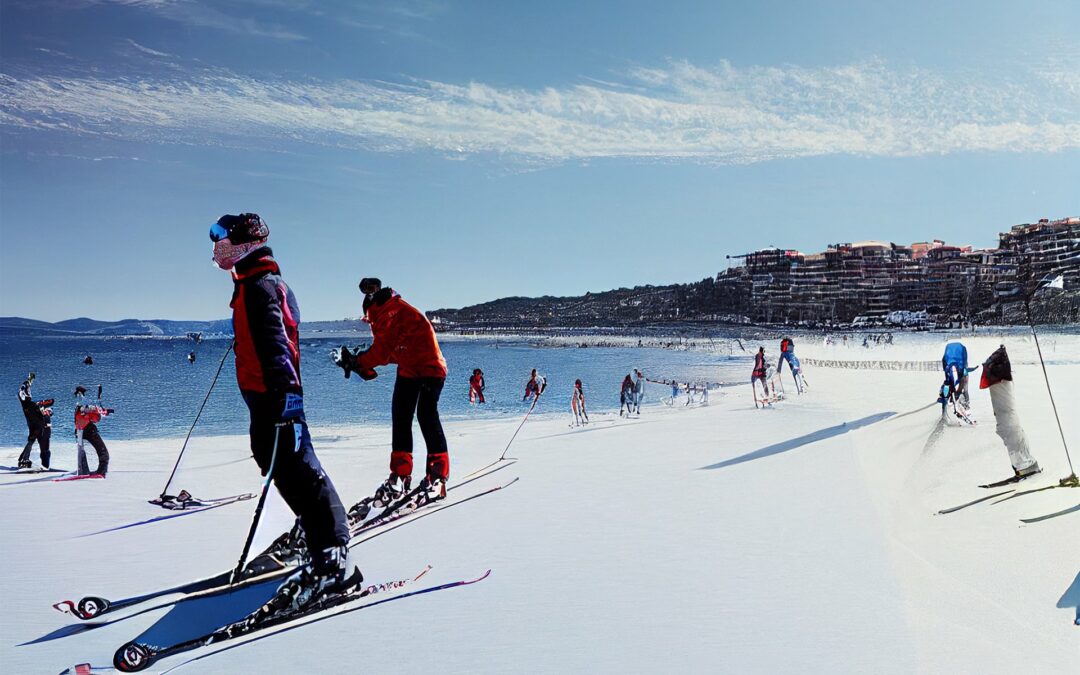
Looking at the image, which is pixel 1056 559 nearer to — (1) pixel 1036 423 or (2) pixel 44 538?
(1) pixel 1036 423

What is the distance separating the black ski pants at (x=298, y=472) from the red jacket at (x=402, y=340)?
100 centimetres

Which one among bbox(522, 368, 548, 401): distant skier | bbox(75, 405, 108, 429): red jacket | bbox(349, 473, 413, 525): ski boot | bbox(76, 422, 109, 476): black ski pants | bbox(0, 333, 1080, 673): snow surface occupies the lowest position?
bbox(0, 333, 1080, 673): snow surface

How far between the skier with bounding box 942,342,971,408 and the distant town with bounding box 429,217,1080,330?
0.33 m

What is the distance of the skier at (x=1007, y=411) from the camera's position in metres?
4.20

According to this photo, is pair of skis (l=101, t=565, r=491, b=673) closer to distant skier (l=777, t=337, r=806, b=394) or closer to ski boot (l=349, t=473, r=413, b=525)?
ski boot (l=349, t=473, r=413, b=525)

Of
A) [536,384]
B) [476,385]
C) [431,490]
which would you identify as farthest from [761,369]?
[431,490]

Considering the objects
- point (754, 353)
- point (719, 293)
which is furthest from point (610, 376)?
point (719, 293)

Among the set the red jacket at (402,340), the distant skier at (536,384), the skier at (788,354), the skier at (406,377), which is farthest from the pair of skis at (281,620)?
the skier at (788,354)

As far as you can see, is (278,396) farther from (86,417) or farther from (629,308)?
(629,308)

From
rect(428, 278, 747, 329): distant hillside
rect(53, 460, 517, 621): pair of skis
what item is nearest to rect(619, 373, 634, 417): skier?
rect(428, 278, 747, 329): distant hillside

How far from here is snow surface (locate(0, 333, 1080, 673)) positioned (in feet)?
8.58

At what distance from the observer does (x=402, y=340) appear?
4234 millimetres

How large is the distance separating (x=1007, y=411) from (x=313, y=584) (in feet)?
14.2

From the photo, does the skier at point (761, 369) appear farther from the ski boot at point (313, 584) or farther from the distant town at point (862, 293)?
the ski boot at point (313, 584)
